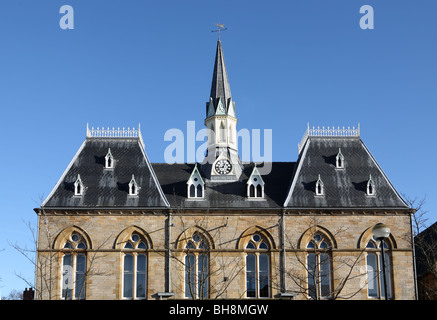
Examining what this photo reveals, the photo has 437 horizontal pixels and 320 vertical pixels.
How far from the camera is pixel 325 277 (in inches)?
1815

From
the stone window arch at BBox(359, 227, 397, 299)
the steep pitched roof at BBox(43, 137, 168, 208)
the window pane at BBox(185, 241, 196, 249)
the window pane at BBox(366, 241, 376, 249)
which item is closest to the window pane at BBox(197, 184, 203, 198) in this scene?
the steep pitched roof at BBox(43, 137, 168, 208)

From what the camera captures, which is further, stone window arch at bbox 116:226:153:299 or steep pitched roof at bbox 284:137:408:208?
steep pitched roof at bbox 284:137:408:208

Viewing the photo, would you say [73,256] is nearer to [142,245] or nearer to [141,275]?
[142,245]

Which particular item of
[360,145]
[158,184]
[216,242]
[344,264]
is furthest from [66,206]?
[360,145]

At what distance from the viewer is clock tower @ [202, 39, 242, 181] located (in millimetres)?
50500

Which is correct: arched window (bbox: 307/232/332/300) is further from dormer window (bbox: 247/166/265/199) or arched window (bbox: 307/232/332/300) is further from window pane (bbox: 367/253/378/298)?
dormer window (bbox: 247/166/265/199)

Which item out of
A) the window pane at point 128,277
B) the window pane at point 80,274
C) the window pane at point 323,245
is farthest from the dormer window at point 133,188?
the window pane at point 323,245

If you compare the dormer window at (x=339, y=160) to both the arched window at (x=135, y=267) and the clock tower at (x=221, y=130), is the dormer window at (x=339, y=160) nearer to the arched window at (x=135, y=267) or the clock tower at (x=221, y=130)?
the clock tower at (x=221, y=130)

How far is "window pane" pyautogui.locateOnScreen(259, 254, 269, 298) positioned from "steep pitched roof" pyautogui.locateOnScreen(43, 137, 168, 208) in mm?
8578

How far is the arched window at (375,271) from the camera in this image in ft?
150

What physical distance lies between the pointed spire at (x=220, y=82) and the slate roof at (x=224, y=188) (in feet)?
21.1

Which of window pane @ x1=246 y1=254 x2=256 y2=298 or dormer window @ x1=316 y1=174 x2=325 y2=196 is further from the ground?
dormer window @ x1=316 y1=174 x2=325 y2=196
